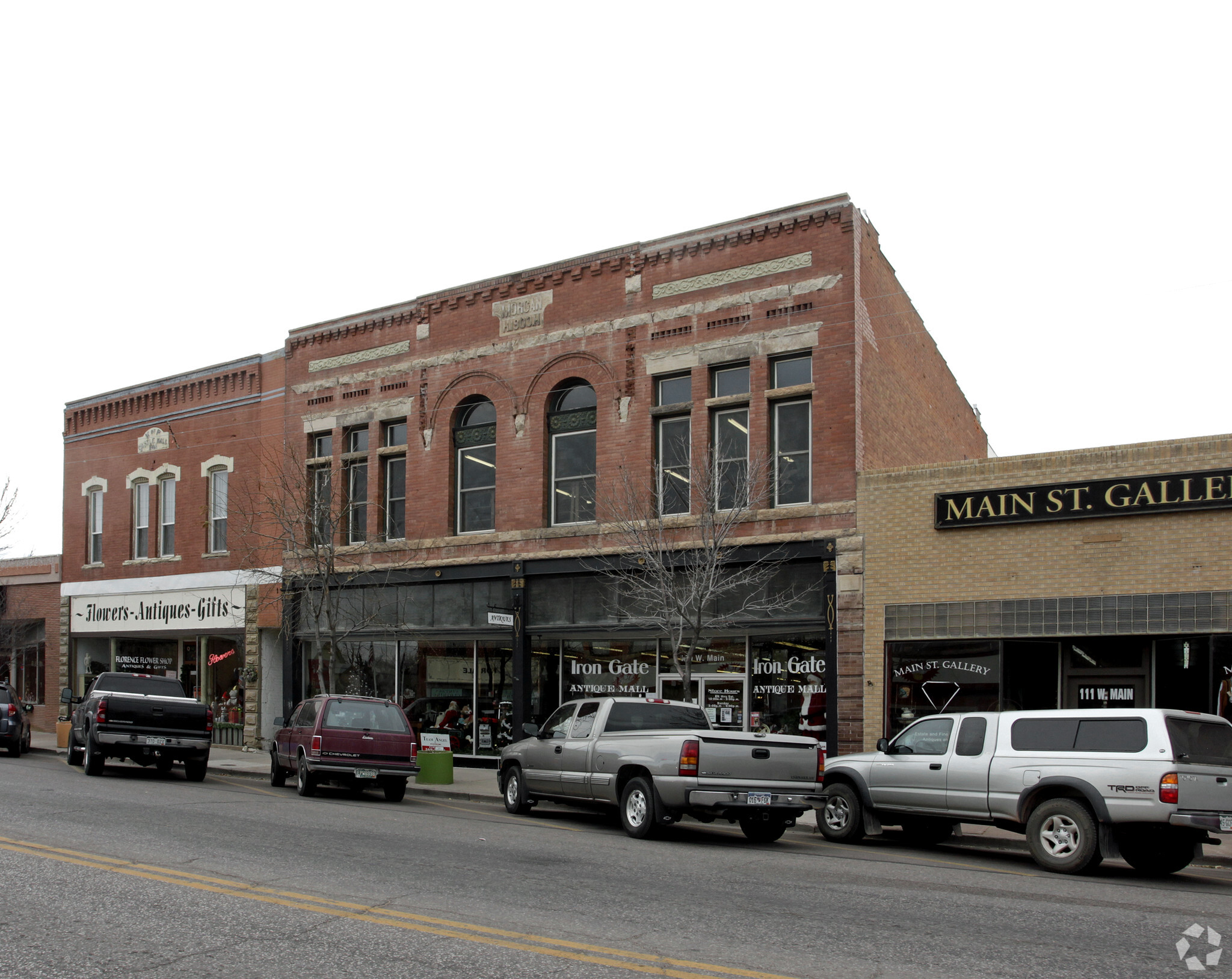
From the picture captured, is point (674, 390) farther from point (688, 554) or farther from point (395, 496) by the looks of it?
point (395, 496)

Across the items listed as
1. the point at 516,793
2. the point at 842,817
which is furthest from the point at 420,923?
the point at 516,793

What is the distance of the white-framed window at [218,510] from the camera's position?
29.9 m

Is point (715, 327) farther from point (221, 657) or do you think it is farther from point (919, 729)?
point (221, 657)

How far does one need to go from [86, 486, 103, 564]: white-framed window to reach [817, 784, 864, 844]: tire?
25.4m

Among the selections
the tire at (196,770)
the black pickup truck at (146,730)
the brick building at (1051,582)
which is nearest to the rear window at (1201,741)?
the brick building at (1051,582)

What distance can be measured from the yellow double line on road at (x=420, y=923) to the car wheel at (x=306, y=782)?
777 centimetres

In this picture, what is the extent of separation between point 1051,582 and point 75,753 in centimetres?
1774

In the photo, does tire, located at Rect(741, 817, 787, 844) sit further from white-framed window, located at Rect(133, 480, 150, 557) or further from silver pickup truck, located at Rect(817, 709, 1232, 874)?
white-framed window, located at Rect(133, 480, 150, 557)

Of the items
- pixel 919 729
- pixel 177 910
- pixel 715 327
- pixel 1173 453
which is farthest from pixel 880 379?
pixel 177 910

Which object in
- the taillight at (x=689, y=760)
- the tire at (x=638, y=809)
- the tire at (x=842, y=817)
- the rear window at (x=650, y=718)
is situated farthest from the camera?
the rear window at (x=650, y=718)

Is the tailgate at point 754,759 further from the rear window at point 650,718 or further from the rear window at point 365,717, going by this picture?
the rear window at point 365,717

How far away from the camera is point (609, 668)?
2284 centimetres

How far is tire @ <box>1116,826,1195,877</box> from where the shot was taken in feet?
38.1

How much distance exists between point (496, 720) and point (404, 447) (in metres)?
6.45
